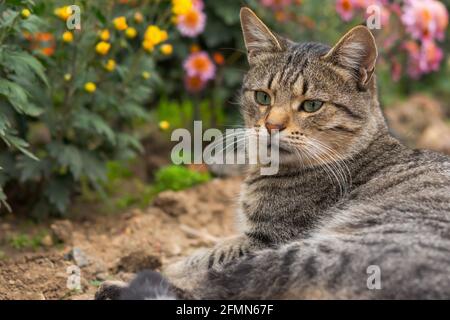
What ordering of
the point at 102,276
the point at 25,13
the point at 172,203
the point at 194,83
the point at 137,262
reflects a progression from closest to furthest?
the point at 25,13 < the point at 102,276 < the point at 137,262 < the point at 172,203 < the point at 194,83

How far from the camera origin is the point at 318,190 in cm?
409

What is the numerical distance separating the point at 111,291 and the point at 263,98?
163 centimetres

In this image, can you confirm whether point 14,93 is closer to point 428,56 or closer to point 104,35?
point 104,35

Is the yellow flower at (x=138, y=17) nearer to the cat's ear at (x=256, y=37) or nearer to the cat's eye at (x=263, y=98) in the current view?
the cat's ear at (x=256, y=37)

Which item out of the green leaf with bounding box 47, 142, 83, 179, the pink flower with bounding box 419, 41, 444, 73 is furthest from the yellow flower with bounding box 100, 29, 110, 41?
the pink flower with bounding box 419, 41, 444, 73

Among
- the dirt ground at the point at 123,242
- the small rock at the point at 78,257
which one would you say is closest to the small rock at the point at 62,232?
the dirt ground at the point at 123,242

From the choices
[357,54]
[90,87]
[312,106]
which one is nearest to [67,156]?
[90,87]

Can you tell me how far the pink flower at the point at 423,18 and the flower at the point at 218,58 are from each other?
187cm

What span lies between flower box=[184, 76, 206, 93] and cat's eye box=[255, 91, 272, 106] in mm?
2317

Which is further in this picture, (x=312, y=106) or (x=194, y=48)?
(x=194, y=48)

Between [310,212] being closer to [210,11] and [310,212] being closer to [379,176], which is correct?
[379,176]

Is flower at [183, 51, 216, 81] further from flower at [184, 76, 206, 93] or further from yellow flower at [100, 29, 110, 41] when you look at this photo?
yellow flower at [100, 29, 110, 41]

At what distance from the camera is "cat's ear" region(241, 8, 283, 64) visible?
4.49 metres

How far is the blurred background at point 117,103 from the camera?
469 cm
